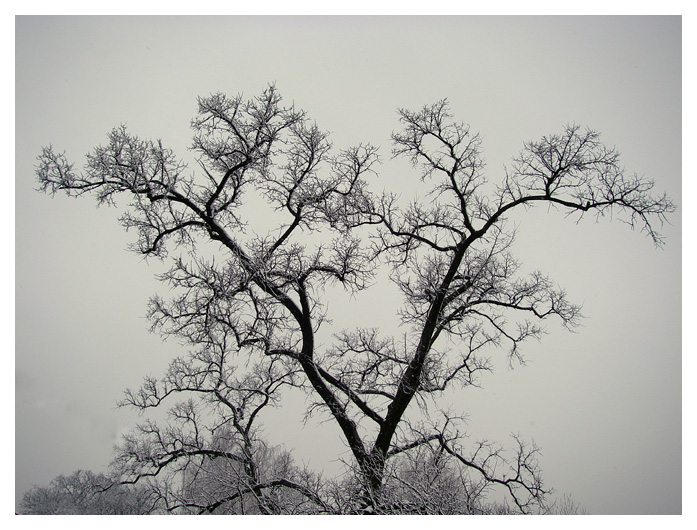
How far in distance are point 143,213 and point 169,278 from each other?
1.41 metres

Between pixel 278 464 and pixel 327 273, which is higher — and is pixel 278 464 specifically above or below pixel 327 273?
below

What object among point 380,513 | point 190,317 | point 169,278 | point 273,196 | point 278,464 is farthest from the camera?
point 278,464

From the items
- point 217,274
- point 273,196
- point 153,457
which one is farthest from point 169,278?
point 153,457

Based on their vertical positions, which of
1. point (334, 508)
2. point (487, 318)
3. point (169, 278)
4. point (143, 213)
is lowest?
point (334, 508)

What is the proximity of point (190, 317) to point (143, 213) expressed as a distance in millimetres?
1867

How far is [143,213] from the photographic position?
24.5ft

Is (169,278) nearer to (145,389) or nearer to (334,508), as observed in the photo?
(145,389)

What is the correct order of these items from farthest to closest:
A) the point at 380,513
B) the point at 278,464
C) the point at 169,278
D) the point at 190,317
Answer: the point at 278,464, the point at 190,317, the point at 169,278, the point at 380,513

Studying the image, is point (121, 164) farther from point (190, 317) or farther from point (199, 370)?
point (199, 370)

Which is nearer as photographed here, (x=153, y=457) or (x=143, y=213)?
(x=143, y=213)

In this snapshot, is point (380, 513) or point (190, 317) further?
point (190, 317)

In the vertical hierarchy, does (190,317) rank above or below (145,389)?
above

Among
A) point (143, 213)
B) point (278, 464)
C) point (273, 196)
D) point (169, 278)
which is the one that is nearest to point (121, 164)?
point (143, 213)

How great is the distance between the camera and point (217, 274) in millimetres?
7023
